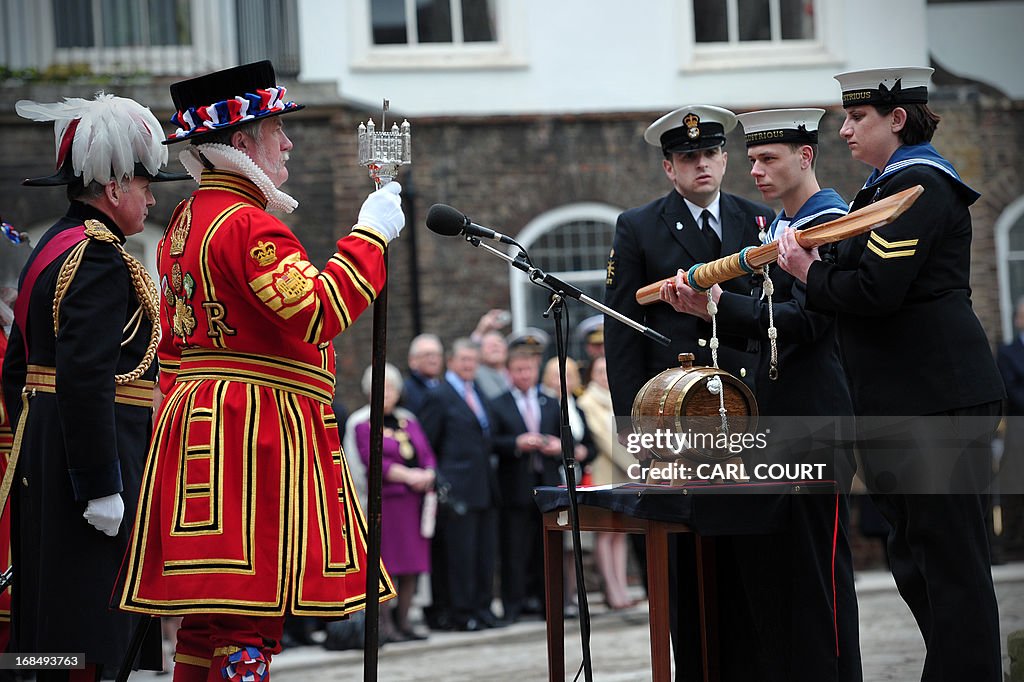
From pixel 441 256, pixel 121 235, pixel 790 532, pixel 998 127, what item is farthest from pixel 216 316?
pixel 998 127

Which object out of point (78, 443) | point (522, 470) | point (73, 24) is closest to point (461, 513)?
point (522, 470)

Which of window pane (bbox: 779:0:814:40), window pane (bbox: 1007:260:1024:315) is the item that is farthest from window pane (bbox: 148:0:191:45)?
window pane (bbox: 1007:260:1024:315)

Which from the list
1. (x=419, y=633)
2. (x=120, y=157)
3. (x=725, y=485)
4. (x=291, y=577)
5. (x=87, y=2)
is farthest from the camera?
(x=87, y=2)

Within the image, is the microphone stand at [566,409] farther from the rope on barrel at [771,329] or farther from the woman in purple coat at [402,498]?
the woman in purple coat at [402,498]

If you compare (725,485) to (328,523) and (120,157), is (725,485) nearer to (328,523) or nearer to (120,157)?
(328,523)

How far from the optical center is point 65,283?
4816mm

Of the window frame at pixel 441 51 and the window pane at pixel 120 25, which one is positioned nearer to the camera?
the window pane at pixel 120 25

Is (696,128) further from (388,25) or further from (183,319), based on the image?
(388,25)

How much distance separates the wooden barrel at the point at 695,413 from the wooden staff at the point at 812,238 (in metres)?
0.36

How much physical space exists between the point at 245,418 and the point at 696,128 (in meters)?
2.33

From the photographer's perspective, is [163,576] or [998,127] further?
[998,127]

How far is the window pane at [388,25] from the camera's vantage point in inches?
559

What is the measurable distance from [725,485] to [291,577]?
4.53 feet

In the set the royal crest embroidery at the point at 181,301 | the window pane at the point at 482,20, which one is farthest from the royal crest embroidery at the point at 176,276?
the window pane at the point at 482,20
